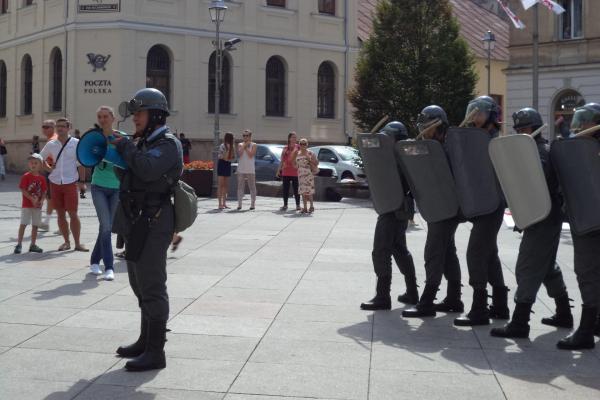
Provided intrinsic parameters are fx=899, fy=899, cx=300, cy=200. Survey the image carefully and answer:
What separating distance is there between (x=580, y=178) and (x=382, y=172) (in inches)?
76.8

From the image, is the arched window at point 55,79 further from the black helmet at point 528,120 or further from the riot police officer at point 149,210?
the riot police officer at point 149,210

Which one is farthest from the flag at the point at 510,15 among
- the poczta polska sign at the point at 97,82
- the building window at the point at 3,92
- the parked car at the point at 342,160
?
the building window at the point at 3,92

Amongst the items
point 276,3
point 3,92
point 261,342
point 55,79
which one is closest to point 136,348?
point 261,342

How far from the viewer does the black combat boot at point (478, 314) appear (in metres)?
7.19

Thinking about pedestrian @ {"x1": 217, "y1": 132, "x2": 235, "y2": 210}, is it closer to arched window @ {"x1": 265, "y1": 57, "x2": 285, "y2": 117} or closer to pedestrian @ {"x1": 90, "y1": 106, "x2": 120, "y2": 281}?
pedestrian @ {"x1": 90, "y1": 106, "x2": 120, "y2": 281}

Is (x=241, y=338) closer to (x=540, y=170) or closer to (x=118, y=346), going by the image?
(x=118, y=346)

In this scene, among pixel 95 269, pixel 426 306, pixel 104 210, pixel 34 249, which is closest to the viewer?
pixel 426 306

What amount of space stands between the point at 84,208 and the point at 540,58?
20.5 m

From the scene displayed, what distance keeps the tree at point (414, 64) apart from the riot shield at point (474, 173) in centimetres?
1771

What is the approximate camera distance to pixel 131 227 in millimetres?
5770

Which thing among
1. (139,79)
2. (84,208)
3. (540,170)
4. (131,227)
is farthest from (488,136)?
(139,79)

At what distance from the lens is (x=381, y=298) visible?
7.88 meters

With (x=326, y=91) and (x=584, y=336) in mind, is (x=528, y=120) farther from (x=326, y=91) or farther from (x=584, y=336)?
(x=326, y=91)

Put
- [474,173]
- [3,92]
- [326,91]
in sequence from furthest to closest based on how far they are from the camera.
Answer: [326,91], [3,92], [474,173]
